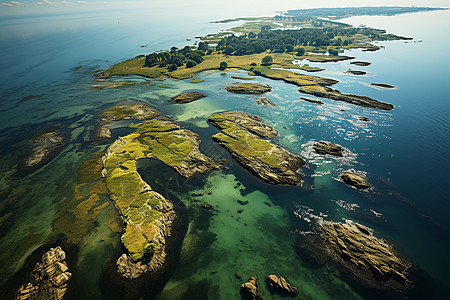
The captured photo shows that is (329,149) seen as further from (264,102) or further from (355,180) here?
(264,102)

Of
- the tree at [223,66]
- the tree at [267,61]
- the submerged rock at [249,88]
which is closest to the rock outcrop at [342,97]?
the submerged rock at [249,88]

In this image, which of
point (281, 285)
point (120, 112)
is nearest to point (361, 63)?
point (120, 112)

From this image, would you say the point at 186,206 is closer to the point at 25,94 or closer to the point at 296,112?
the point at 296,112

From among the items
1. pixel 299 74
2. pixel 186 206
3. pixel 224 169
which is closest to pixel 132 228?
pixel 186 206

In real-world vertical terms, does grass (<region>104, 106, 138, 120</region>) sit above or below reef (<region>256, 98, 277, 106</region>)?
below

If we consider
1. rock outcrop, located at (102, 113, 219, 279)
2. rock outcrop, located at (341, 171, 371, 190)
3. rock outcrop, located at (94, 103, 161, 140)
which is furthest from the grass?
rock outcrop, located at (341, 171, 371, 190)

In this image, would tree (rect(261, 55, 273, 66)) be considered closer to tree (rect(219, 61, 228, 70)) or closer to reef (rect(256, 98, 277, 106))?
tree (rect(219, 61, 228, 70))

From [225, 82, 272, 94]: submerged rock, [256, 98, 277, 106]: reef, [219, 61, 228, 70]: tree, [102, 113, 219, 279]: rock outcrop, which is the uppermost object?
[219, 61, 228, 70]: tree
